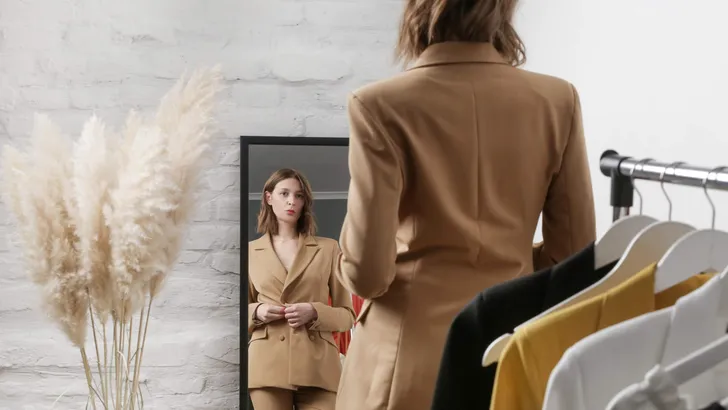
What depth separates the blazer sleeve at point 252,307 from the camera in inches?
87.0

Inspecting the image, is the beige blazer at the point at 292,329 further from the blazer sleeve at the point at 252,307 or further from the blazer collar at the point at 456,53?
the blazer collar at the point at 456,53

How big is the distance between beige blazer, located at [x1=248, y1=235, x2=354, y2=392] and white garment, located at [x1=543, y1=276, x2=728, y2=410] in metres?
1.58

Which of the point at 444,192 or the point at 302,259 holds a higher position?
the point at 444,192

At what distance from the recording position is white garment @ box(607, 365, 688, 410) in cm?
59

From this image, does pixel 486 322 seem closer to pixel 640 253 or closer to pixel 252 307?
pixel 640 253

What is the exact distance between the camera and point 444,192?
1153 mm

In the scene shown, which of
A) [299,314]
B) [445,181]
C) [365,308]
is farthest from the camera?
[299,314]

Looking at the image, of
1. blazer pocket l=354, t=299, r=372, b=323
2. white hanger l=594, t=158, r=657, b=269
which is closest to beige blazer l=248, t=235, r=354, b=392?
blazer pocket l=354, t=299, r=372, b=323

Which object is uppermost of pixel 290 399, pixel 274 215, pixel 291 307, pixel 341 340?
pixel 274 215

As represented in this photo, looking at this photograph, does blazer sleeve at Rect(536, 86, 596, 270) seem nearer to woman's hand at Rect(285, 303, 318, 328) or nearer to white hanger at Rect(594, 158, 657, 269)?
white hanger at Rect(594, 158, 657, 269)

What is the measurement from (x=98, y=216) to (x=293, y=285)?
96cm

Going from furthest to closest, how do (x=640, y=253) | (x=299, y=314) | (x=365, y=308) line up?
(x=299, y=314), (x=365, y=308), (x=640, y=253)

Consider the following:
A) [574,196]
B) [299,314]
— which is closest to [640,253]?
[574,196]

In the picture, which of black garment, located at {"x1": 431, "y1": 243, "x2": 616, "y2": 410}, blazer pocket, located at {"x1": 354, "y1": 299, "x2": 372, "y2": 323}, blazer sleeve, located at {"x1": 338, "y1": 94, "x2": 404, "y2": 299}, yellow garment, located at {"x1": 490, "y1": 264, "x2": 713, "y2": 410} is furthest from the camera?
blazer pocket, located at {"x1": 354, "y1": 299, "x2": 372, "y2": 323}
